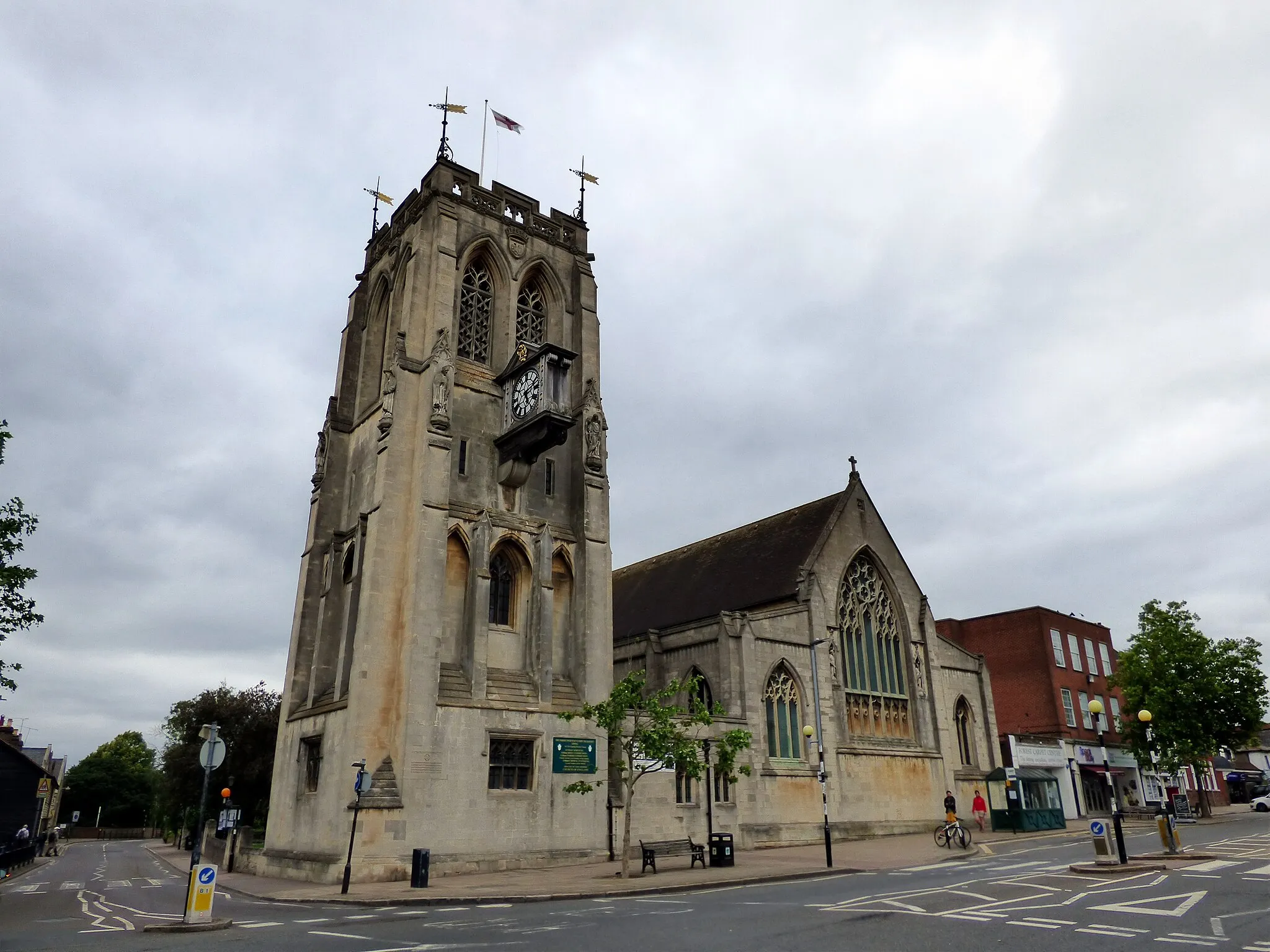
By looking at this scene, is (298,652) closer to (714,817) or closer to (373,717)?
(373,717)

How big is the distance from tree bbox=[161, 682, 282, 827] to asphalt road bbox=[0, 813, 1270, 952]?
24.2 metres

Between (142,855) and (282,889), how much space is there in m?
40.0

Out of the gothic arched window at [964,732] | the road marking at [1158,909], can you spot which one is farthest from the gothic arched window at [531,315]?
the gothic arched window at [964,732]

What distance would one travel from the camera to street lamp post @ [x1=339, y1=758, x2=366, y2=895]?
1998 centimetres

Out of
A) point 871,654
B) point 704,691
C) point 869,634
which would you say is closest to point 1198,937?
point 704,691

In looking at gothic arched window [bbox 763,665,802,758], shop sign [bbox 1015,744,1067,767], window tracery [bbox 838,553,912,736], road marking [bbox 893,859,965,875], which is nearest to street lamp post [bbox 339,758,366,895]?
road marking [bbox 893,859,965,875]

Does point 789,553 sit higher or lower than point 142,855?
higher

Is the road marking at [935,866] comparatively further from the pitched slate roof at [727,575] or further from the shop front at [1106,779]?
the shop front at [1106,779]

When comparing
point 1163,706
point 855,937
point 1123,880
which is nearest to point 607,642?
point 1123,880

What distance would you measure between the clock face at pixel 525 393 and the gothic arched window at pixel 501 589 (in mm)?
4954

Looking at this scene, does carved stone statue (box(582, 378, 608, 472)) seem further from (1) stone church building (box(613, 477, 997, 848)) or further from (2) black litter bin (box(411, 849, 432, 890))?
(2) black litter bin (box(411, 849, 432, 890))

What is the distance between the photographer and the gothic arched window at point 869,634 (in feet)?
126

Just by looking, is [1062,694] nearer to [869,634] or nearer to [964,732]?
[964,732]

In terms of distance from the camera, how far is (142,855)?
5294cm
